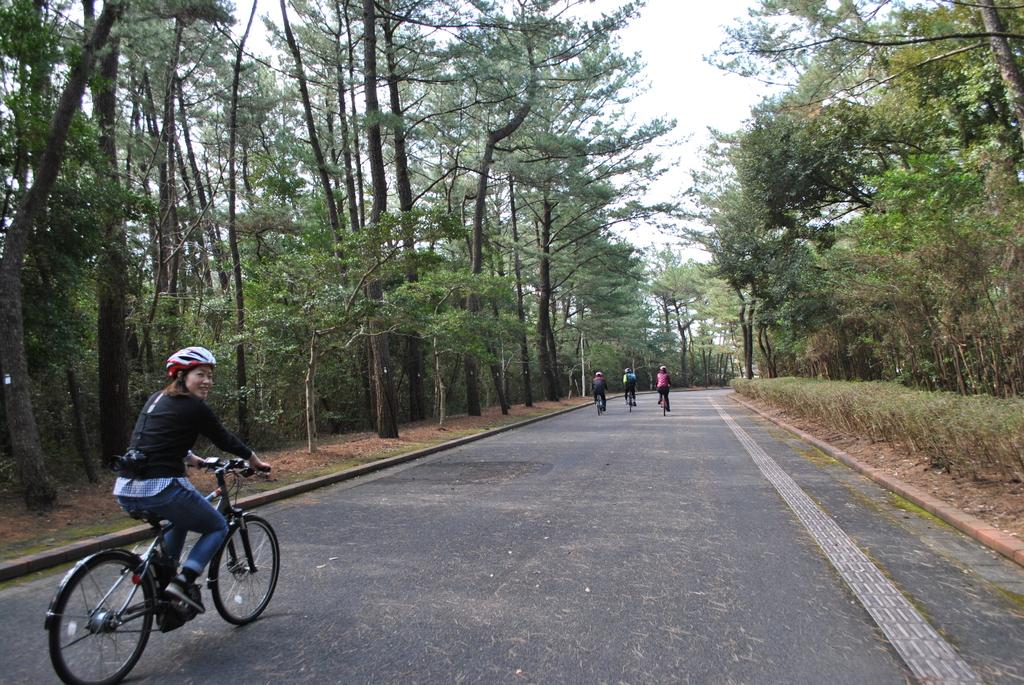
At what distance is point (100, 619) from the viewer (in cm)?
285

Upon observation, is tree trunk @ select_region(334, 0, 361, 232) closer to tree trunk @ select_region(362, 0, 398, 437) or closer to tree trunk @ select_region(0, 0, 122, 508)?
tree trunk @ select_region(362, 0, 398, 437)

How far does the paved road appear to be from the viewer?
9.82 ft

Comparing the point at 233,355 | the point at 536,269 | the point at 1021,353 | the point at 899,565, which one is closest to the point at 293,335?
the point at 233,355

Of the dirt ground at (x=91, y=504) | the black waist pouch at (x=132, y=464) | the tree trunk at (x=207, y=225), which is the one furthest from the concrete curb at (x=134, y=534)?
the tree trunk at (x=207, y=225)

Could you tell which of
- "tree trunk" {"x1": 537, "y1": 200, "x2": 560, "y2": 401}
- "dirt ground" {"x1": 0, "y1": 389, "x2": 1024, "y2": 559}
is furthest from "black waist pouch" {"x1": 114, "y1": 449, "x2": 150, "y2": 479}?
"tree trunk" {"x1": 537, "y1": 200, "x2": 560, "y2": 401}

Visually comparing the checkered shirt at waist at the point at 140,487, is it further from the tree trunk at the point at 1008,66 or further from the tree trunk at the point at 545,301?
the tree trunk at the point at 545,301

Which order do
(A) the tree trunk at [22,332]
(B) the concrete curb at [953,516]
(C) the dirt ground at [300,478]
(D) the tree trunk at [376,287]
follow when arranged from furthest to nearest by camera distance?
(D) the tree trunk at [376,287] < (A) the tree trunk at [22,332] < (C) the dirt ground at [300,478] < (B) the concrete curb at [953,516]

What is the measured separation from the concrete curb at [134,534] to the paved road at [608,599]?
0.31 m

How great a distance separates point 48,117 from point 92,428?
712cm

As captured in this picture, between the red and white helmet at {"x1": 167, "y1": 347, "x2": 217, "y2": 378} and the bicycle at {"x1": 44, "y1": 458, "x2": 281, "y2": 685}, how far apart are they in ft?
1.87

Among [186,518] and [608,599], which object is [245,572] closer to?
[186,518]

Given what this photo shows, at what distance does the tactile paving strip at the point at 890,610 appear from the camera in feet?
9.53

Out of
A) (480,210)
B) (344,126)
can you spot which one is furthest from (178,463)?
(480,210)

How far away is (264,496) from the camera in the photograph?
7500 mm
